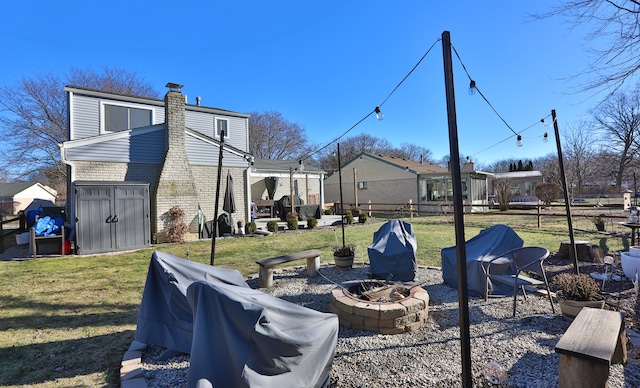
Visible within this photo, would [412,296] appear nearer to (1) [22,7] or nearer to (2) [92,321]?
(2) [92,321]

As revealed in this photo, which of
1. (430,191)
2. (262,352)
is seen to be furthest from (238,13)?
(430,191)

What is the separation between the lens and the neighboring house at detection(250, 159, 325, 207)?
21359 mm

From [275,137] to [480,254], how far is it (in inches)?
1339

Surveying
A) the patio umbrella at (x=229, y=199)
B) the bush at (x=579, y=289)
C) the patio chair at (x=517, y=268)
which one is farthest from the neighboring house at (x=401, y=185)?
the bush at (x=579, y=289)

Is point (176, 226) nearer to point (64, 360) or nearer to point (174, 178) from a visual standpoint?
point (174, 178)

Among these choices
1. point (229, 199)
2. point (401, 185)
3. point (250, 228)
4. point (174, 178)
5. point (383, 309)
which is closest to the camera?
point (383, 309)

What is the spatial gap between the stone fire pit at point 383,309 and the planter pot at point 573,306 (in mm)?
1732

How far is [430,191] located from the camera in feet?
79.0

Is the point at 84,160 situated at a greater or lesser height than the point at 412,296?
greater

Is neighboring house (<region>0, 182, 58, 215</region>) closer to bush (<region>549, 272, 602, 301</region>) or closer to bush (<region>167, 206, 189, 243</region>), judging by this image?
bush (<region>167, 206, 189, 243</region>)

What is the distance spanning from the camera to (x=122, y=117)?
1372cm

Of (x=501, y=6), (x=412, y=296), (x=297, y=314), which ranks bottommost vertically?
(x=412, y=296)

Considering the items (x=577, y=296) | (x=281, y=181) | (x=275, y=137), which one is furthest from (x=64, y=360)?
(x=275, y=137)

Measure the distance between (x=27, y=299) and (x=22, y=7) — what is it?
9348 millimetres
